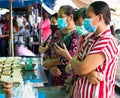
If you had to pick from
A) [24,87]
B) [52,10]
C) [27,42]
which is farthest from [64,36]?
[52,10]

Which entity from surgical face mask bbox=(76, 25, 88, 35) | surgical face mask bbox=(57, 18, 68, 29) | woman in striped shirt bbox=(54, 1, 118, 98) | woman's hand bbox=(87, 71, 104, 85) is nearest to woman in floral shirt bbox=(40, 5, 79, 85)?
surgical face mask bbox=(57, 18, 68, 29)

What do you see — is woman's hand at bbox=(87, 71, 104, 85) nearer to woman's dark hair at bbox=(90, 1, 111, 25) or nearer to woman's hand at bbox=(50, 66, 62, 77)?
woman's dark hair at bbox=(90, 1, 111, 25)

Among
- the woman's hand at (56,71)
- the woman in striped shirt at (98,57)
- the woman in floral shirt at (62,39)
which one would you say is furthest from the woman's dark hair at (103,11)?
the woman's hand at (56,71)

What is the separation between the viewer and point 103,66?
289 centimetres

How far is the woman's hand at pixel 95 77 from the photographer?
286 centimetres

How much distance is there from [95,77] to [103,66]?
12 centimetres

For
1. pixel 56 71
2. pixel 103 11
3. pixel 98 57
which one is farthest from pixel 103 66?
pixel 56 71

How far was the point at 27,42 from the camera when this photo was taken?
11.1 m

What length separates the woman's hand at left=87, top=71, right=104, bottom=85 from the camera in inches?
113

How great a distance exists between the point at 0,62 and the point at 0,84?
48.1 inches

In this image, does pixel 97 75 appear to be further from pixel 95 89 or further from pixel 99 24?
pixel 99 24

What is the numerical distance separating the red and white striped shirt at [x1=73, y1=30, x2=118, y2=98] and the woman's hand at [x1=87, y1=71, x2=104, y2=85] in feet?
0.13

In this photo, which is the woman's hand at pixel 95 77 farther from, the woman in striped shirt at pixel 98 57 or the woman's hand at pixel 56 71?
the woman's hand at pixel 56 71

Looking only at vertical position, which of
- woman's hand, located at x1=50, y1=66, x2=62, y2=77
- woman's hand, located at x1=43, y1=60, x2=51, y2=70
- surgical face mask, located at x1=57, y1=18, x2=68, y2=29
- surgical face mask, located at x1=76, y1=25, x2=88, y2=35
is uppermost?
surgical face mask, located at x1=57, y1=18, x2=68, y2=29
